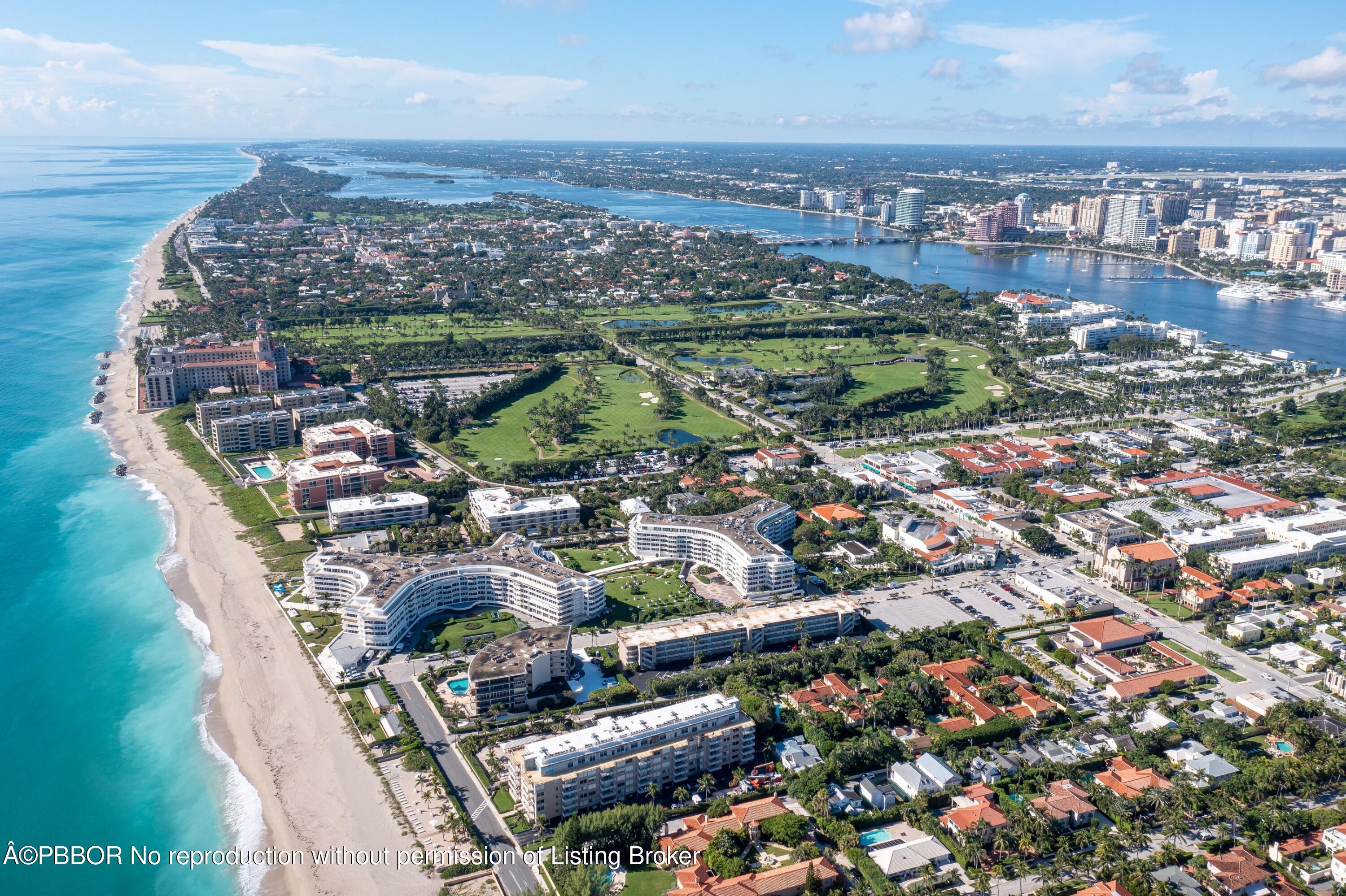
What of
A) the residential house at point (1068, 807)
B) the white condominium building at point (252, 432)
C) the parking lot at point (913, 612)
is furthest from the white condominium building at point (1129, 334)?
the white condominium building at point (252, 432)

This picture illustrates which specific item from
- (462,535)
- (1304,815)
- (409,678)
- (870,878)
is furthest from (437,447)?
(1304,815)

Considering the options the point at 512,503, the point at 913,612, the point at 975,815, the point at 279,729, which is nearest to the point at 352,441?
the point at 512,503

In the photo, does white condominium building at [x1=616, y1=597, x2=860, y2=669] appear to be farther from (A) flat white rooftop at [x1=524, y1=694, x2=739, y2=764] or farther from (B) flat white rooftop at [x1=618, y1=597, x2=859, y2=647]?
(A) flat white rooftop at [x1=524, y1=694, x2=739, y2=764]

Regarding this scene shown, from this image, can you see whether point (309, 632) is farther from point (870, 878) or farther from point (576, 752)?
point (870, 878)

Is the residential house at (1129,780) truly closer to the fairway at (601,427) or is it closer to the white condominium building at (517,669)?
the white condominium building at (517,669)

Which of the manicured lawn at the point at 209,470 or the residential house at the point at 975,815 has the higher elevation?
the manicured lawn at the point at 209,470

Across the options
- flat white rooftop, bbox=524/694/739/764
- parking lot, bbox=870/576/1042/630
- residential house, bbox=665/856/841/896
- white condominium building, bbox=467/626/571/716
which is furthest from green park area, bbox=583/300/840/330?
residential house, bbox=665/856/841/896
